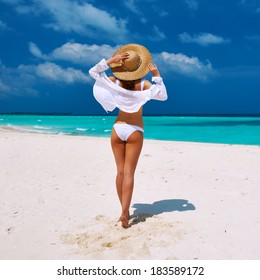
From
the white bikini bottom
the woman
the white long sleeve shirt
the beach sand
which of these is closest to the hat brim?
the woman

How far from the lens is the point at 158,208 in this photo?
17.7 feet

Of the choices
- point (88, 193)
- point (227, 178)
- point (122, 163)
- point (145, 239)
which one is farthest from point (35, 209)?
point (227, 178)

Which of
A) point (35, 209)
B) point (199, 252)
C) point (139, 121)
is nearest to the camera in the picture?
point (199, 252)

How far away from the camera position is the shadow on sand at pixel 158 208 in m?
4.99

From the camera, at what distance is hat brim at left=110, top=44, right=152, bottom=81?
4.23 meters

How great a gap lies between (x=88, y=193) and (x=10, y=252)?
255 centimetres

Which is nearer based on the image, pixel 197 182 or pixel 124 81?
pixel 124 81

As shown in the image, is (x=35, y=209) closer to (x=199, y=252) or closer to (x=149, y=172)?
(x=199, y=252)

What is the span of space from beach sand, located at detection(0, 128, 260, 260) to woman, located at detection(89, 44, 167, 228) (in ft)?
1.91

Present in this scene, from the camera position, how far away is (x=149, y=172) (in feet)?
26.8

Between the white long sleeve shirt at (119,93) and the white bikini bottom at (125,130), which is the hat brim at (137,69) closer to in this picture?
the white long sleeve shirt at (119,93)

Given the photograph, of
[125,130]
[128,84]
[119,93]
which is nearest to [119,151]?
[125,130]

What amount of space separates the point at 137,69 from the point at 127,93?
0.32 meters
